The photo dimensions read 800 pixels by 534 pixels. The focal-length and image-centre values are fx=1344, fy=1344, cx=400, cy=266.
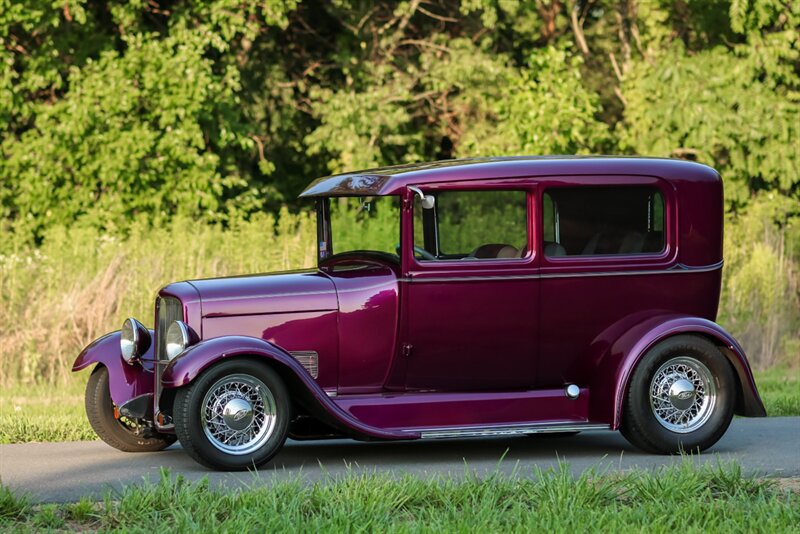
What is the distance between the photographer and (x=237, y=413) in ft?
25.5

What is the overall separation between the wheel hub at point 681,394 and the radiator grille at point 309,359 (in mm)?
2269

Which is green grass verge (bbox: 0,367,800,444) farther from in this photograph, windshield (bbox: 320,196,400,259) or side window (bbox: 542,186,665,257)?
side window (bbox: 542,186,665,257)

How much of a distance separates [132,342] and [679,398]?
3516mm

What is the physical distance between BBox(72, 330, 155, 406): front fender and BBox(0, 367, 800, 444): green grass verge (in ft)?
3.15

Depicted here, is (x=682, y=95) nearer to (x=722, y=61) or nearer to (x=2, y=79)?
(x=722, y=61)

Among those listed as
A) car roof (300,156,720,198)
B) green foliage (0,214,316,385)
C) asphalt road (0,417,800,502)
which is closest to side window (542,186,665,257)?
car roof (300,156,720,198)

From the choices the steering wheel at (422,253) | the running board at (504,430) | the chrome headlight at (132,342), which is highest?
the steering wheel at (422,253)

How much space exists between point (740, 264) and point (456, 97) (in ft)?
26.0

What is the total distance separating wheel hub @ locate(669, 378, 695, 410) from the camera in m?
8.57

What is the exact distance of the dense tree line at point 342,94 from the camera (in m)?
19.6

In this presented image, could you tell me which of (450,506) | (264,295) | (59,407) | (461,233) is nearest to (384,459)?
(264,295)

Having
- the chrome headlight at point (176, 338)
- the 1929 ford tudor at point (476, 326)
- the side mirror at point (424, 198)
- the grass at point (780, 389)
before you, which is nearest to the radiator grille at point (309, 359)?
the 1929 ford tudor at point (476, 326)

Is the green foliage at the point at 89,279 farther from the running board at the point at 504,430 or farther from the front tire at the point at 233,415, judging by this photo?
the running board at the point at 504,430

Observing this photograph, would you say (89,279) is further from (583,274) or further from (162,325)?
(583,274)
